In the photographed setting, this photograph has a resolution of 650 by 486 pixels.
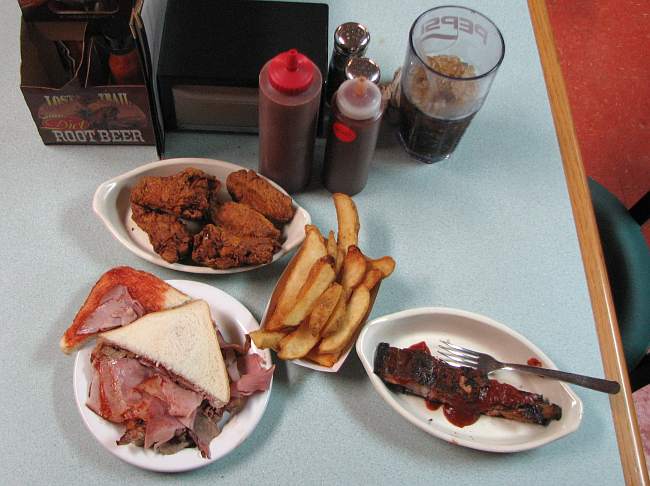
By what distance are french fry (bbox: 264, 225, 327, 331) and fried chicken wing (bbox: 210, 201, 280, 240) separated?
9 centimetres

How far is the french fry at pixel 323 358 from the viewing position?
3.29 feet

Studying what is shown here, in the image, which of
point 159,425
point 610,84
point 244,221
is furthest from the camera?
point 610,84

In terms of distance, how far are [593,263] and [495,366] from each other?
34 cm

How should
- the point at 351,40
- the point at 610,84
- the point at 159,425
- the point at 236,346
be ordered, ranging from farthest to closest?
1. the point at 610,84
2. the point at 351,40
3. the point at 236,346
4. the point at 159,425

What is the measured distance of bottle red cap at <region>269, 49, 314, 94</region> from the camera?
101 cm

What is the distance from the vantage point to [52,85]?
1.22 metres

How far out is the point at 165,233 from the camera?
108 cm

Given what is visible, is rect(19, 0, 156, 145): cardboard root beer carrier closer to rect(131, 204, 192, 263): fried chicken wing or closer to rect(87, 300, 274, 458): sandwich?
rect(131, 204, 192, 263): fried chicken wing

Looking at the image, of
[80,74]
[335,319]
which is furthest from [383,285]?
[80,74]

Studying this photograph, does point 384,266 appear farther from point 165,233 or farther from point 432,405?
point 165,233

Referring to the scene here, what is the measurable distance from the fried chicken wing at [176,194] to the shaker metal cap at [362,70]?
0.34 metres

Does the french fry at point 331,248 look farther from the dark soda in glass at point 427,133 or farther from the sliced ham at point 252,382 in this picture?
the dark soda in glass at point 427,133

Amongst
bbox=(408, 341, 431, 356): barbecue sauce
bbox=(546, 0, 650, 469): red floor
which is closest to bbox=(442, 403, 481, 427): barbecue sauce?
bbox=(408, 341, 431, 356): barbecue sauce

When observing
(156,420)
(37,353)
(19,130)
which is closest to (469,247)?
(156,420)
